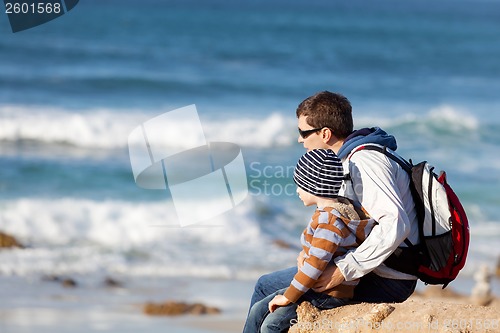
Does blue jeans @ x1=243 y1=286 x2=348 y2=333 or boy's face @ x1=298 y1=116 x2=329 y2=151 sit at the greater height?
boy's face @ x1=298 y1=116 x2=329 y2=151

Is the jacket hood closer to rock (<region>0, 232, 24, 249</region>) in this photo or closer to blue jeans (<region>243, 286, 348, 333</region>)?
blue jeans (<region>243, 286, 348, 333</region>)

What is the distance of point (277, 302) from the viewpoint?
139 inches

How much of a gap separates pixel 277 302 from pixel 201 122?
1623cm

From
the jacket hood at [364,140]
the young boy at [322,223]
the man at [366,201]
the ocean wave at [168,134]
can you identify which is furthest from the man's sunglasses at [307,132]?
the ocean wave at [168,134]

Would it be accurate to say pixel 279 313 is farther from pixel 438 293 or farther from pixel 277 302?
pixel 438 293

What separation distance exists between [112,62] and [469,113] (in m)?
11.9

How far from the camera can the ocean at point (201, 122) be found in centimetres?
1044

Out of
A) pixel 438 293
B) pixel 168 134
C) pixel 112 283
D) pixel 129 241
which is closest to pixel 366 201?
pixel 438 293

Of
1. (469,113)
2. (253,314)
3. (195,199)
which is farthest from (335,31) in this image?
(253,314)

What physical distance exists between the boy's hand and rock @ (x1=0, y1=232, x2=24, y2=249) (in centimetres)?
722

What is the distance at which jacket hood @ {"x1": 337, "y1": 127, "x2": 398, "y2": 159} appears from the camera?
3549 mm

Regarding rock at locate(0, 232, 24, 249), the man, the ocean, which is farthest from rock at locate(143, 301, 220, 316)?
the man

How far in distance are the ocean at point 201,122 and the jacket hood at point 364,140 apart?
5.80 m

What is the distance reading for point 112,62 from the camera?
2833 centimetres
